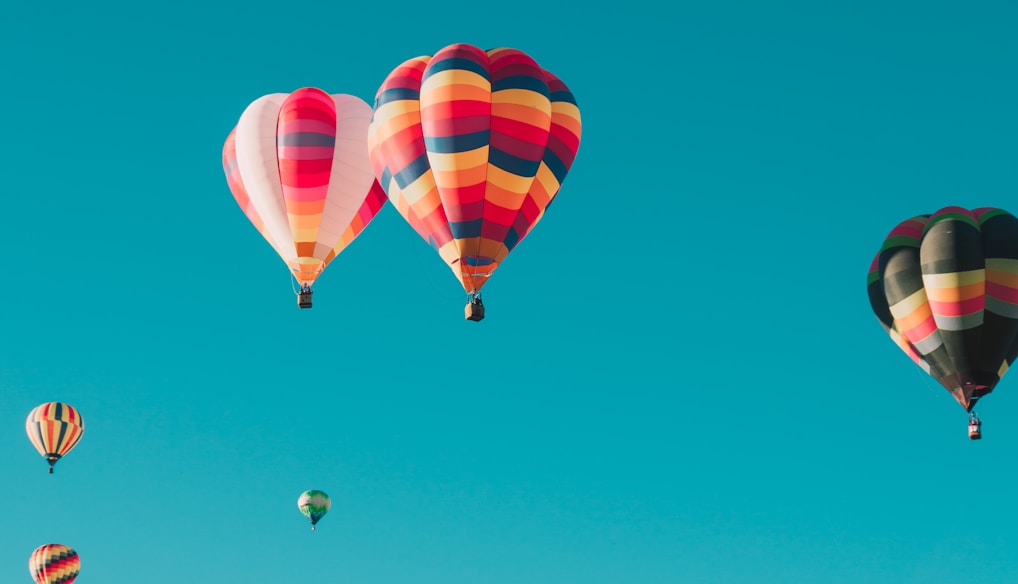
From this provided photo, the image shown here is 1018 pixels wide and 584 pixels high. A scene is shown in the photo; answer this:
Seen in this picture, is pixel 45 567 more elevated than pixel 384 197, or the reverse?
pixel 384 197

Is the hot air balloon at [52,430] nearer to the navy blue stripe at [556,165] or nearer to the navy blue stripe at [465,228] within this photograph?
the navy blue stripe at [465,228]

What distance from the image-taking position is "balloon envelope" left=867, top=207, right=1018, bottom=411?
35031 mm

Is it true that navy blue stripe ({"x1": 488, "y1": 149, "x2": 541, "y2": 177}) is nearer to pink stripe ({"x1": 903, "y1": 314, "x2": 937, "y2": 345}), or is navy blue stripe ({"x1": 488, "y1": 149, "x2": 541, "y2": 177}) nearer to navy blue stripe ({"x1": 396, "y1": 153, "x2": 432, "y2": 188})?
navy blue stripe ({"x1": 396, "y1": 153, "x2": 432, "y2": 188})

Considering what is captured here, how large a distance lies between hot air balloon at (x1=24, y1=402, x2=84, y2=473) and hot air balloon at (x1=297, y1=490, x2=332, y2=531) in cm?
635

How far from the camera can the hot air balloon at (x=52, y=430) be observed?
5050cm

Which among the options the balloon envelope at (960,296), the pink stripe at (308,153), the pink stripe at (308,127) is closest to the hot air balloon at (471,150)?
the pink stripe at (308,153)

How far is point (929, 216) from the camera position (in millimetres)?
36531

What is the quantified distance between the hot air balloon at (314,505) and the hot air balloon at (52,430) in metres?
6.35

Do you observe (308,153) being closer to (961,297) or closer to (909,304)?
(909,304)

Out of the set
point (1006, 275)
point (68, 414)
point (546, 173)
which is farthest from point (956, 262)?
point (68, 414)

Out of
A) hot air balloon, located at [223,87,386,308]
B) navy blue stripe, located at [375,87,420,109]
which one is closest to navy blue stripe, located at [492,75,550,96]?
navy blue stripe, located at [375,87,420,109]

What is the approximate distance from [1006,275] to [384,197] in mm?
12025

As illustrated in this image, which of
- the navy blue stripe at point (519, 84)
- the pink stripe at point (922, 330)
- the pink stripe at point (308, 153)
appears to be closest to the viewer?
the navy blue stripe at point (519, 84)

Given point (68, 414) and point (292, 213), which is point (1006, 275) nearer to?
point (292, 213)
